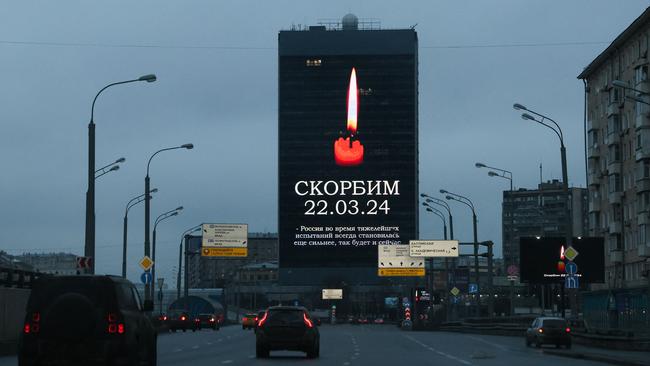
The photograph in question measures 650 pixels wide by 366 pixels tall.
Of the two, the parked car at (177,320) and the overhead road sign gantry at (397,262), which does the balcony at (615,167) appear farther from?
the parked car at (177,320)

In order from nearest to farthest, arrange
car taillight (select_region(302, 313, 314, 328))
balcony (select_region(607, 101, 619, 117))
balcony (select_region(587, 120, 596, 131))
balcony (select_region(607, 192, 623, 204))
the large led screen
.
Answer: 1. car taillight (select_region(302, 313, 314, 328))
2. the large led screen
3. balcony (select_region(607, 192, 623, 204))
4. balcony (select_region(607, 101, 619, 117))
5. balcony (select_region(587, 120, 596, 131))

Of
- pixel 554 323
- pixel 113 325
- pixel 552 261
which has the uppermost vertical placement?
pixel 552 261

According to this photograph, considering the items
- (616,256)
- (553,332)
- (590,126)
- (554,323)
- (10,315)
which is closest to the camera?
(10,315)

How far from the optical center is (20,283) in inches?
1640

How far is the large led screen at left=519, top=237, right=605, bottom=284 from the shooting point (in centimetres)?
7581

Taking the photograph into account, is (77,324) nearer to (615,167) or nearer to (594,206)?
(615,167)

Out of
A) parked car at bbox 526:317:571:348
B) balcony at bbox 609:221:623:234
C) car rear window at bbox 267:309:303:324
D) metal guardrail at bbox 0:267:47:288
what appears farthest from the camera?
balcony at bbox 609:221:623:234

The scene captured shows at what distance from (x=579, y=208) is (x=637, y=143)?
106673mm

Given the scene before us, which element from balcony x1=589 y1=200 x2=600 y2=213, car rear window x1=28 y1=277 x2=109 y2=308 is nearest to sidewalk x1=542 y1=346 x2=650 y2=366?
car rear window x1=28 y1=277 x2=109 y2=308

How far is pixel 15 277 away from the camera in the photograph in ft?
135

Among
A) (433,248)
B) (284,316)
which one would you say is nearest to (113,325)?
(284,316)

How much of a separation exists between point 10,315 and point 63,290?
18892 millimetres

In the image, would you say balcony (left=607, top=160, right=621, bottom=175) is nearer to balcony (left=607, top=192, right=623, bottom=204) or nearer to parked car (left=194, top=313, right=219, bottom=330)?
balcony (left=607, top=192, right=623, bottom=204)

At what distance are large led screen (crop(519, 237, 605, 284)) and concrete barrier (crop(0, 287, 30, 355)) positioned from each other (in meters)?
42.1
